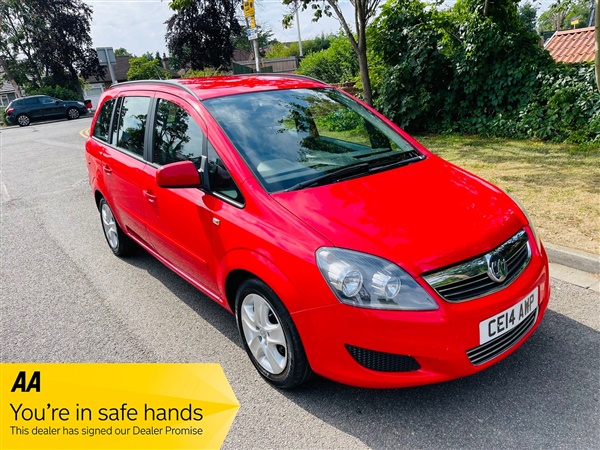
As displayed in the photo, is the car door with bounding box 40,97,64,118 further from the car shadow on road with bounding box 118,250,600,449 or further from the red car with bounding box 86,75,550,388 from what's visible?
the car shadow on road with bounding box 118,250,600,449

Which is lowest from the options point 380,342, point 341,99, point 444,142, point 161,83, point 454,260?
point 444,142

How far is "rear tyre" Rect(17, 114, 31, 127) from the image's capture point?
26547 mm

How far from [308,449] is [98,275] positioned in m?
3.18

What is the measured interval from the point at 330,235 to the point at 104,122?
11.6 feet

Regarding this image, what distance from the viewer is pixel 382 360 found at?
7.60 feet

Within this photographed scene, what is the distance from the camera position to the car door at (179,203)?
10.5 ft

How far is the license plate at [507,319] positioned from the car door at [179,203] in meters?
1.70

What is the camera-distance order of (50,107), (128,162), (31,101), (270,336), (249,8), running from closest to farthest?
(270,336), (128,162), (249,8), (31,101), (50,107)

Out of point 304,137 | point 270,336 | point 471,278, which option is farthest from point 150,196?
point 471,278

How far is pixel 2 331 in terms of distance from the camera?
12.5 feet

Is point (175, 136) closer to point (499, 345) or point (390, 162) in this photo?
point (390, 162)

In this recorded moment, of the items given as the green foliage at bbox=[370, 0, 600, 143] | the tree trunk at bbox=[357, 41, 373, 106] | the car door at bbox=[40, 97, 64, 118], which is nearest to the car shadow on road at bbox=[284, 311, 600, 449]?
the green foliage at bbox=[370, 0, 600, 143]

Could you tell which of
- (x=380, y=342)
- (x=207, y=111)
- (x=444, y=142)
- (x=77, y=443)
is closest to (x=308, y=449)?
(x=380, y=342)

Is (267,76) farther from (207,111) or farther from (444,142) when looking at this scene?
(444,142)
